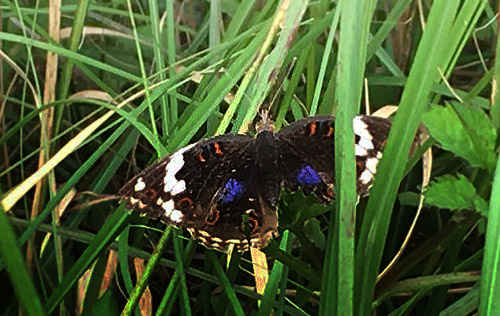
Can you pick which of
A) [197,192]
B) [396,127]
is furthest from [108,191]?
[396,127]

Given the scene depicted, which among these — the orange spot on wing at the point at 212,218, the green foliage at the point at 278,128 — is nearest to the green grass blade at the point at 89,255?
the green foliage at the point at 278,128

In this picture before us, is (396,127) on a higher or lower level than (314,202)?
higher

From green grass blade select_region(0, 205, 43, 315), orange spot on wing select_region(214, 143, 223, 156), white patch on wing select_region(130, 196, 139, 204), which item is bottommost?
white patch on wing select_region(130, 196, 139, 204)

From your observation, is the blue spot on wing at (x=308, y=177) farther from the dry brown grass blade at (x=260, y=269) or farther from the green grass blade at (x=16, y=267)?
the green grass blade at (x=16, y=267)

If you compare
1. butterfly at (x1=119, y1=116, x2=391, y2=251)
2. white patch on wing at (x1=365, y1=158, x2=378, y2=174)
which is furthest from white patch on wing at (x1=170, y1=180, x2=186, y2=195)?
white patch on wing at (x1=365, y1=158, x2=378, y2=174)

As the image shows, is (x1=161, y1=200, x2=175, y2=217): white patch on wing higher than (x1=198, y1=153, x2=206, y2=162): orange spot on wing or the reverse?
the reverse

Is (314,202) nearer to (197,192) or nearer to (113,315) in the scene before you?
(197,192)

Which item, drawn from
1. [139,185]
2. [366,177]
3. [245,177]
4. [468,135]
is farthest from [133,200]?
[468,135]

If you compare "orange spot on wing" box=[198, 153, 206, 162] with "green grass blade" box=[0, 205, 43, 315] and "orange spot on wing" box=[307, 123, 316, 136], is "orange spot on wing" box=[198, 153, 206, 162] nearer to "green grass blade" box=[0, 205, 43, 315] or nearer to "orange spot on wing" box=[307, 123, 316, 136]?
"orange spot on wing" box=[307, 123, 316, 136]
